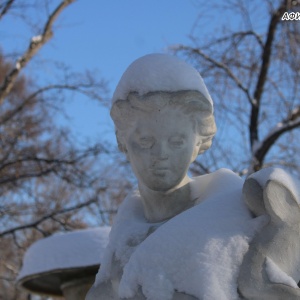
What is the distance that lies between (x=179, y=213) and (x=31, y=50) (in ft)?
30.8

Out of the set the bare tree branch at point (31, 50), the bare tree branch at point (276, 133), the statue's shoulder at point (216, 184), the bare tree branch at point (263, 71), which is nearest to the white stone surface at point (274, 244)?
the statue's shoulder at point (216, 184)

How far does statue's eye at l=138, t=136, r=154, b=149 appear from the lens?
2344 millimetres

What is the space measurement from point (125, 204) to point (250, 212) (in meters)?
0.71

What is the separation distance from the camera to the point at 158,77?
2.33 meters

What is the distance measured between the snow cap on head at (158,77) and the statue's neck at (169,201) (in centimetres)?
36

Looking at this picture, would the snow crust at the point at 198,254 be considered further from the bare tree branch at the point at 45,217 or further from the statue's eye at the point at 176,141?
the bare tree branch at the point at 45,217

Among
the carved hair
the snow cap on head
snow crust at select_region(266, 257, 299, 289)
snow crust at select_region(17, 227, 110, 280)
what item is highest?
the snow cap on head

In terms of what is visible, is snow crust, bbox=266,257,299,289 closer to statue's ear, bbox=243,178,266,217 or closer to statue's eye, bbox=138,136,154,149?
statue's ear, bbox=243,178,266,217

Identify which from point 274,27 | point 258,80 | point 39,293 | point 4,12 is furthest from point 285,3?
point 39,293

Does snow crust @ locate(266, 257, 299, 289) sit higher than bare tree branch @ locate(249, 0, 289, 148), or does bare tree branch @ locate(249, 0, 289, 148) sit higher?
bare tree branch @ locate(249, 0, 289, 148)

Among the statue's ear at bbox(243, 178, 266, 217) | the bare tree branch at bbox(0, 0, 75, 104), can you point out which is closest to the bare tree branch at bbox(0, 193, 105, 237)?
the bare tree branch at bbox(0, 0, 75, 104)

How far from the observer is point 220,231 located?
2.03 m

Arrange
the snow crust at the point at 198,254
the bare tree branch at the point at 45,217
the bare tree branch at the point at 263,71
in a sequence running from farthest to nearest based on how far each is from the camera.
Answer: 1. the bare tree branch at the point at 45,217
2. the bare tree branch at the point at 263,71
3. the snow crust at the point at 198,254

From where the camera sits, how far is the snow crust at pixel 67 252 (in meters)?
5.50
